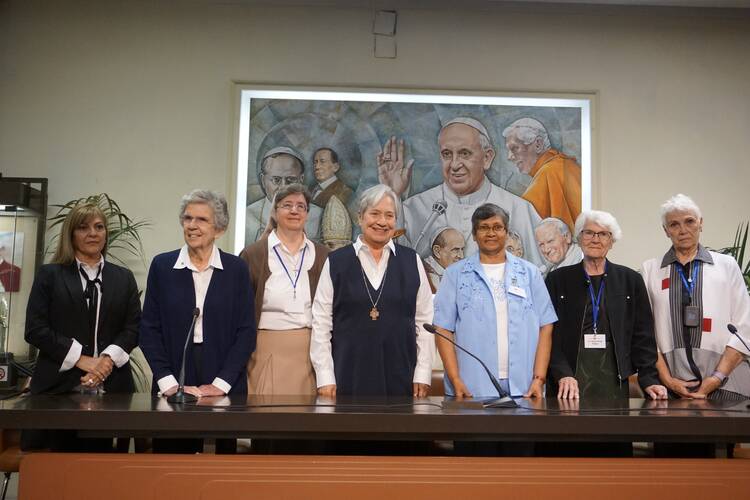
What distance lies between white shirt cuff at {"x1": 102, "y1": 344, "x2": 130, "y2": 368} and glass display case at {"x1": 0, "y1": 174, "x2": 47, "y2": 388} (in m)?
1.94

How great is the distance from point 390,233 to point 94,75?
369cm

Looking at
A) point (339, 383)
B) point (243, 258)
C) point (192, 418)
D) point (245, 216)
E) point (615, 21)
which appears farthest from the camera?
point (615, 21)

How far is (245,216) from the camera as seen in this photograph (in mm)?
5730

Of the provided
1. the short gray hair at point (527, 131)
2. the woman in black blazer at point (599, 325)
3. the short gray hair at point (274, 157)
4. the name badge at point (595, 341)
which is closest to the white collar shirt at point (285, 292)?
the woman in black blazer at point (599, 325)

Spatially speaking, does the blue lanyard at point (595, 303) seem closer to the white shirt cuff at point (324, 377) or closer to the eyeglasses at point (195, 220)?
the white shirt cuff at point (324, 377)

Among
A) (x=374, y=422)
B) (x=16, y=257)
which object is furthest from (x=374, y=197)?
(x=16, y=257)

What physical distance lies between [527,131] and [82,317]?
387 cm

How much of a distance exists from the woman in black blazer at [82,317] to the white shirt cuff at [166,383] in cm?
36

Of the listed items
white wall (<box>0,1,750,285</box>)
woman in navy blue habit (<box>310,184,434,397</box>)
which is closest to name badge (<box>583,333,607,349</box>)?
woman in navy blue habit (<box>310,184,434,397</box>)

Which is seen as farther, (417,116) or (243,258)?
(417,116)

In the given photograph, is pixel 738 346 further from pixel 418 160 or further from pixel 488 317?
pixel 418 160

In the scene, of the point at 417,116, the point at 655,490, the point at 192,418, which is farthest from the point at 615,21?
the point at 192,418

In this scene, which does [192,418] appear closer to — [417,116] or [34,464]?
[34,464]

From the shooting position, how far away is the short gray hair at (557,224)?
5.84 meters
